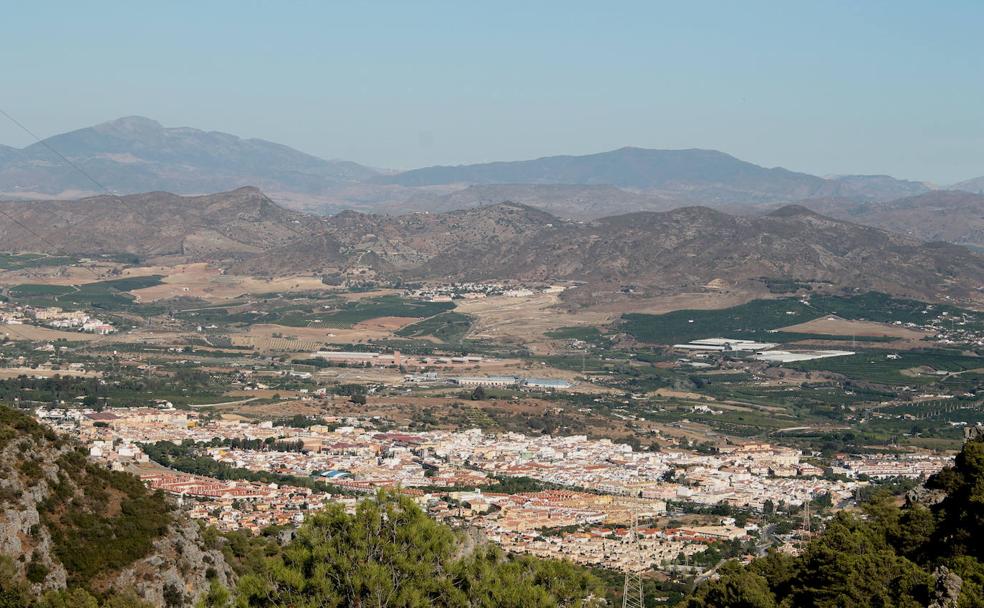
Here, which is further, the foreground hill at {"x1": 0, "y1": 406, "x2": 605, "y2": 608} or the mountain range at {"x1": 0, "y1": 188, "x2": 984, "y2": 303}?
the mountain range at {"x1": 0, "y1": 188, "x2": 984, "y2": 303}


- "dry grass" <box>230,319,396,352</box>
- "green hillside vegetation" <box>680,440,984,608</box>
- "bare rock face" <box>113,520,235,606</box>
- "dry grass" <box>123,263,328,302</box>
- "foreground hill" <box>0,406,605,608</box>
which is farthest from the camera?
"dry grass" <box>123,263,328,302</box>

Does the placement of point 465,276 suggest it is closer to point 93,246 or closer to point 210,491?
point 93,246

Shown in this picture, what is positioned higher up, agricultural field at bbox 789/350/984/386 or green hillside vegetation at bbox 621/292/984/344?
green hillside vegetation at bbox 621/292/984/344

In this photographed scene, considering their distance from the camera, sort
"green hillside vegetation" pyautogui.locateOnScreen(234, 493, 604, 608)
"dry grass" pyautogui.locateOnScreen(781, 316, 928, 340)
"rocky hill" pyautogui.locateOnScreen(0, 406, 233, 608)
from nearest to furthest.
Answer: "green hillside vegetation" pyautogui.locateOnScreen(234, 493, 604, 608) → "rocky hill" pyautogui.locateOnScreen(0, 406, 233, 608) → "dry grass" pyautogui.locateOnScreen(781, 316, 928, 340)

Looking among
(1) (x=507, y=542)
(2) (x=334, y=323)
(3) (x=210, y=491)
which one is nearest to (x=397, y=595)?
(1) (x=507, y=542)

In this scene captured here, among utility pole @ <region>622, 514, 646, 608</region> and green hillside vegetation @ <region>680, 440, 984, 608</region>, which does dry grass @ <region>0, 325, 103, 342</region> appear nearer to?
utility pole @ <region>622, 514, 646, 608</region>

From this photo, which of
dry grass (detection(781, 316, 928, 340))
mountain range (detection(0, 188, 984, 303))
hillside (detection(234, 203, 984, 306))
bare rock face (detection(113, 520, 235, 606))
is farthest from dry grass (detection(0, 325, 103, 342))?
bare rock face (detection(113, 520, 235, 606))

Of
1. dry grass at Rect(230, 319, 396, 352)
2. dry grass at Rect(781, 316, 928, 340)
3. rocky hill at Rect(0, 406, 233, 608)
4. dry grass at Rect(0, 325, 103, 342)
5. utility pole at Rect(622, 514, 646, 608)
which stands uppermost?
rocky hill at Rect(0, 406, 233, 608)
